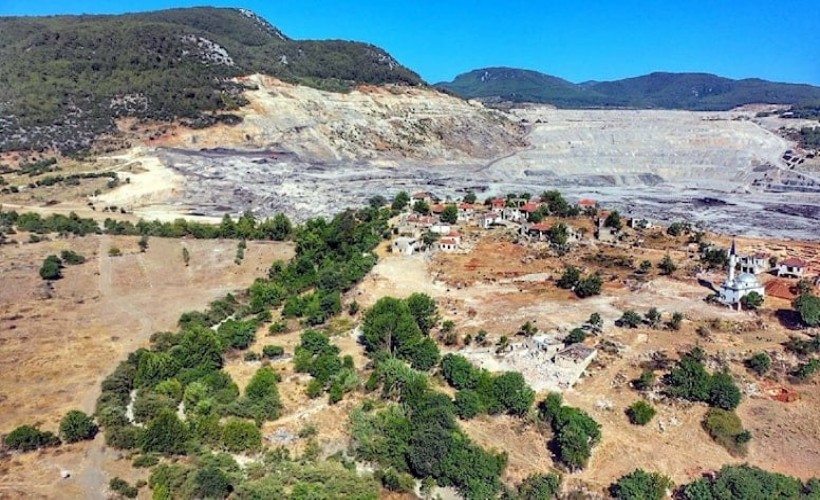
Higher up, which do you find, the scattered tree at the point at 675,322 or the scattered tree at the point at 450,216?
the scattered tree at the point at 450,216

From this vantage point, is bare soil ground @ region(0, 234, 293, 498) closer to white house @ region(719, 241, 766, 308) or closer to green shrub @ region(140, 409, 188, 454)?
green shrub @ region(140, 409, 188, 454)

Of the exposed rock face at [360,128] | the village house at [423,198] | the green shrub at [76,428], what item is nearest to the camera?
the green shrub at [76,428]

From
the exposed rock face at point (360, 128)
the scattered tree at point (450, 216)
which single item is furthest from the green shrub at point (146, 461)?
the exposed rock face at point (360, 128)

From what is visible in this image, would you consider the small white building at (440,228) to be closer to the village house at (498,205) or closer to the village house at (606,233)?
the village house at (498,205)

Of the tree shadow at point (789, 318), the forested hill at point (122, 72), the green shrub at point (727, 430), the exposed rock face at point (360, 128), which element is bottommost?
the green shrub at point (727, 430)

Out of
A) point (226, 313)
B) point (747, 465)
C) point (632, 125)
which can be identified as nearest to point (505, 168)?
point (632, 125)

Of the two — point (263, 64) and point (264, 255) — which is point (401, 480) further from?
point (263, 64)
